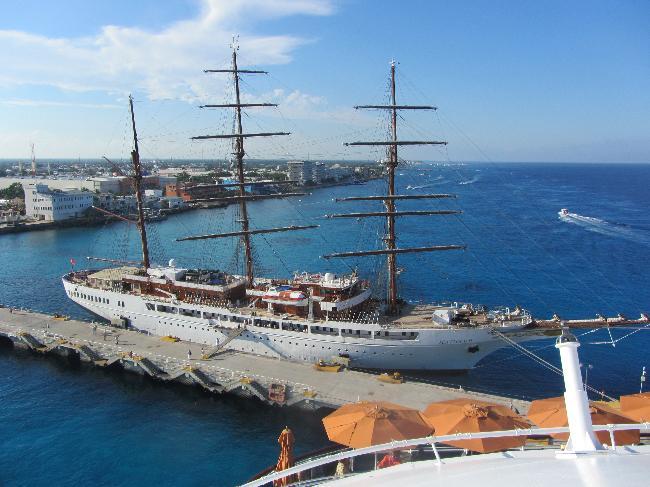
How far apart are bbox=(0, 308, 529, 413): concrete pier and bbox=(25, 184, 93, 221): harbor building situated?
65.9 meters

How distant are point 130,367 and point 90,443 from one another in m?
7.65

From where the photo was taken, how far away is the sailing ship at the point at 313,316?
30.9 metres

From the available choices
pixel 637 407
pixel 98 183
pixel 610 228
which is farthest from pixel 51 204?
pixel 637 407

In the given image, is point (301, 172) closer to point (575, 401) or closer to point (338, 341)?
point (338, 341)

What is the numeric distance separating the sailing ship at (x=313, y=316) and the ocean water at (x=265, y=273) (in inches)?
113

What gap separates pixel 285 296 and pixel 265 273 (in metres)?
26.1

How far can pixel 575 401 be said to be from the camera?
10141 mm

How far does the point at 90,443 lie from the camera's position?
25047 mm

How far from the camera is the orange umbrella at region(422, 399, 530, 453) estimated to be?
56.4 ft

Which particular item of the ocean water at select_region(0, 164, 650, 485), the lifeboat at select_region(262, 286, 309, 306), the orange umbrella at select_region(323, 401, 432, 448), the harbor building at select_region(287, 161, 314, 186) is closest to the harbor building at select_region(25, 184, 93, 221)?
the ocean water at select_region(0, 164, 650, 485)

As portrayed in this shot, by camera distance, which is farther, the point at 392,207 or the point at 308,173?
the point at 308,173

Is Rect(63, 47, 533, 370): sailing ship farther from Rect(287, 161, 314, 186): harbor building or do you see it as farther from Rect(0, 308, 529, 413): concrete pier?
Rect(287, 161, 314, 186): harbor building

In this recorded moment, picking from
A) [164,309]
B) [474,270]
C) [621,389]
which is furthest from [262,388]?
[474,270]

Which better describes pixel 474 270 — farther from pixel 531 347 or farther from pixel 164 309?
pixel 164 309
